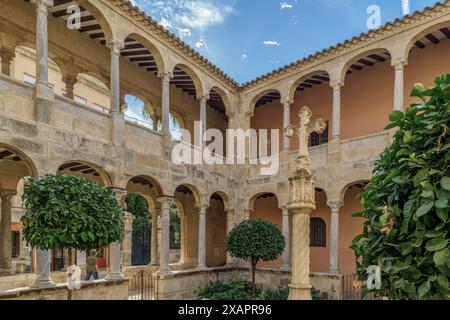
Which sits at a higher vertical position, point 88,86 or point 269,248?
point 88,86

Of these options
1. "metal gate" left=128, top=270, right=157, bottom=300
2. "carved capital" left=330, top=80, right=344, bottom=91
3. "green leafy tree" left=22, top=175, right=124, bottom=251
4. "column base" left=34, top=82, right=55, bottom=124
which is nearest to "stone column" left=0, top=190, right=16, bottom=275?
"metal gate" left=128, top=270, right=157, bottom=300

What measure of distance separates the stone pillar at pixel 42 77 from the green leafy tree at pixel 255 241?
23.3 ft

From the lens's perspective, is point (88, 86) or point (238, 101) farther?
point (88, 86)

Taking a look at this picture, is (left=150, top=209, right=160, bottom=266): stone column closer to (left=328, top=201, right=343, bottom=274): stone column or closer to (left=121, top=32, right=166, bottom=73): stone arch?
(left=121, top=32, right=166, bottom=73): stone arch

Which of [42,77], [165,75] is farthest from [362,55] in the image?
[42,77]

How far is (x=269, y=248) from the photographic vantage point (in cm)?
1285

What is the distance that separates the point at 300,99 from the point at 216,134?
5.09 m

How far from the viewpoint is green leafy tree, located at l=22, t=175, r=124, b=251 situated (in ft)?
19.7

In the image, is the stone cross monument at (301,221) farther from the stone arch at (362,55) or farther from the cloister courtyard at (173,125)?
the stone arch at (362,55)

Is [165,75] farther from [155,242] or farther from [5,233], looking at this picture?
[155,242]

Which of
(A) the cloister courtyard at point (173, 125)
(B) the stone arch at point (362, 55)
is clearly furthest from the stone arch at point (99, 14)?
(B) the stone arch at point (362, 55)
